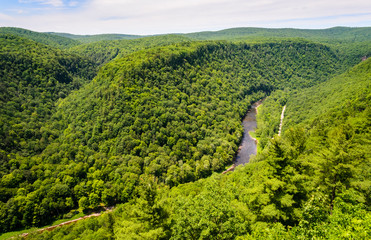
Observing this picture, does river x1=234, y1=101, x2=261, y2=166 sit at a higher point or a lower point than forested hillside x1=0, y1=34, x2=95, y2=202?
lower

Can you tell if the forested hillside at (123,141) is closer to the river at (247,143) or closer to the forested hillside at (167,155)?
the forested hillside at (167,155)

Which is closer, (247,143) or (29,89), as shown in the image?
(247,143)

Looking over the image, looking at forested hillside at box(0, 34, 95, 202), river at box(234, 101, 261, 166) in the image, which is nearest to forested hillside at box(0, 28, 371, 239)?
forested hillside at box(0, 34, 95, 202)

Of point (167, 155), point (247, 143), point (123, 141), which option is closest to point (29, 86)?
point (123, 141)

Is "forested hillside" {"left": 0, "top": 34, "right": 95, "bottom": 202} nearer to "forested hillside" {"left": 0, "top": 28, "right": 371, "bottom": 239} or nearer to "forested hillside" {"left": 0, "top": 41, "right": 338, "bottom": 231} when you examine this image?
"forested hillside" {"left": 0, "top": 28, "right": 371, "bottom": 239}

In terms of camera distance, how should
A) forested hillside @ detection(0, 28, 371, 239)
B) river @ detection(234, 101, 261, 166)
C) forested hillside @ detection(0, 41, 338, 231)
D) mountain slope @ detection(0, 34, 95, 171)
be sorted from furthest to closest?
1. river @ detection(234, 101, 261, 166)
2. mountain slope @ detection(0, 34, 95, 171)
3. forested hillside @ detection(0, 41, 338, 231)
4. forested hillside @ detection(0, 28, 371, 239)

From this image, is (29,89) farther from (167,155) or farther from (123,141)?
(167,155)

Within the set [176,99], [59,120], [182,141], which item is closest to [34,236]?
[182,141]
